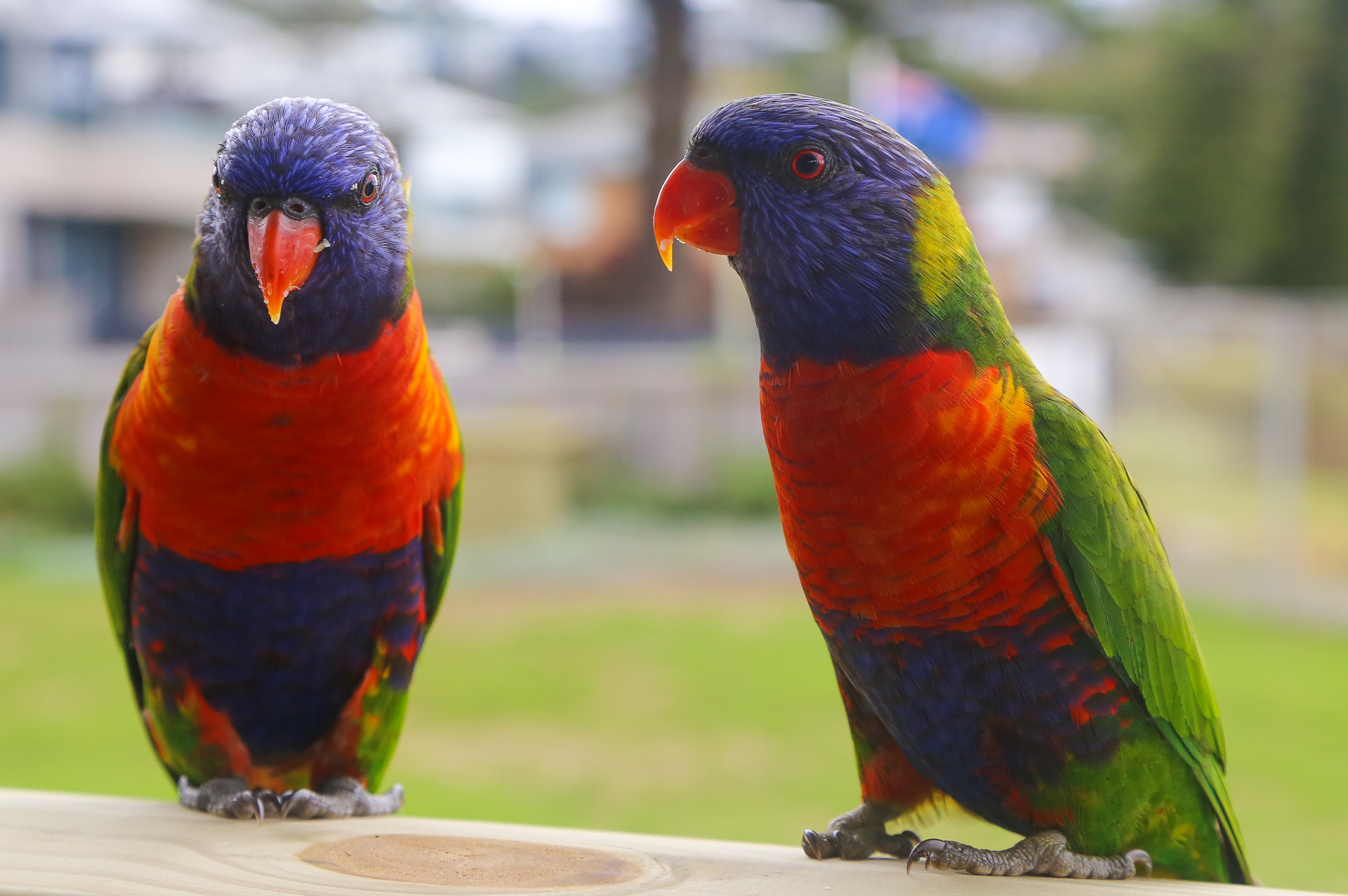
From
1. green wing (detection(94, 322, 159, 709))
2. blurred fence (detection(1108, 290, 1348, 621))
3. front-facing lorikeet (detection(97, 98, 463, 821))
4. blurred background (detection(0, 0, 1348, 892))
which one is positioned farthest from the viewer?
blurred fence (detection(1108, 290, 1348, 621))

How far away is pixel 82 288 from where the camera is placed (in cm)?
1927

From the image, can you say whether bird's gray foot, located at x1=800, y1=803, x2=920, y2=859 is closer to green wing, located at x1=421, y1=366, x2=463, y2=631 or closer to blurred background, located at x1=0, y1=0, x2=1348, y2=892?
blurred background, located at x1=0, y1=0, x2=1348, y2=892

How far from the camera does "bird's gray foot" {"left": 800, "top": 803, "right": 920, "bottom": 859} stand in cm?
155

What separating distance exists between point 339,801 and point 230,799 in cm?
16

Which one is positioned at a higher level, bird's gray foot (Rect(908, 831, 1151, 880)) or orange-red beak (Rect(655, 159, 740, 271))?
orange-red beak (Rect(655, 159, 740, 271))

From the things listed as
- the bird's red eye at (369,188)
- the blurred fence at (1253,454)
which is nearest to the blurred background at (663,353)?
the blurred fence at (1253,454)

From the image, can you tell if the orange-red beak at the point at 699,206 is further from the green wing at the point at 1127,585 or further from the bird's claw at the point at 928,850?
the bird's claw at the point at 928,850

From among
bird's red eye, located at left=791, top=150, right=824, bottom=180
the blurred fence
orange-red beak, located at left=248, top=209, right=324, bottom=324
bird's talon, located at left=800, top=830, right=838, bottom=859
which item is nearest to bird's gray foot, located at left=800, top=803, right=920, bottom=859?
bird's talon, located at left=800, top=830, right=838, bottom=859

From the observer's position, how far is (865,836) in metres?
1.59

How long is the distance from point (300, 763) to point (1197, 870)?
4.42 feet

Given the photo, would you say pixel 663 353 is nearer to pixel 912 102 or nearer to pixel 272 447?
pixel 912 102

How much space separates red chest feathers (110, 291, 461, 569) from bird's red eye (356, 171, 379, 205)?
0.55 ft

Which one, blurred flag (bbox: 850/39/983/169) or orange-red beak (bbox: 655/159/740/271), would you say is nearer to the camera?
orange-red beak (bbox: 655/159/740/271)

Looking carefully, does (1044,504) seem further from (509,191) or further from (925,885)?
(509,191)
